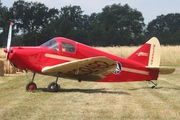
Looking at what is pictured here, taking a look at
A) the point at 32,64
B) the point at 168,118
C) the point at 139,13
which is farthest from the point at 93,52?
the point at 139,13

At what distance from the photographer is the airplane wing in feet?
36.7

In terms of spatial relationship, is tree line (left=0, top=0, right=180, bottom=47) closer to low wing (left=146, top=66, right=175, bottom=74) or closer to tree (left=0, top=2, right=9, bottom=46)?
tree (left=0, top=2, right=9, bottom=46)

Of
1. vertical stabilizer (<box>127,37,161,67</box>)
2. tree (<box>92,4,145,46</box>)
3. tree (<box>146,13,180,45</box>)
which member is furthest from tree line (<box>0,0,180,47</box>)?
vertical stabilizer (<box>127,37,161,67</box>)

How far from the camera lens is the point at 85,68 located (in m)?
11.8

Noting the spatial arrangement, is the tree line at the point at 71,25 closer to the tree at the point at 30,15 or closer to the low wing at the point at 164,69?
the tree at the point at 30,15

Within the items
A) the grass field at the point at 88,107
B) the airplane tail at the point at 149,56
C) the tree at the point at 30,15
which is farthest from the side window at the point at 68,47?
the tree at the point at 30,15

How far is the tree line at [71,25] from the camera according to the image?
188ft

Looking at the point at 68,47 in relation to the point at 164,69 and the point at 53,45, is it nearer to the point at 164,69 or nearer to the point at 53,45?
the point at 53,45

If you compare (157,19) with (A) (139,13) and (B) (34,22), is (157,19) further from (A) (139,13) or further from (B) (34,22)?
(B) (34,22)

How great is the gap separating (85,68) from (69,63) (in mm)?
751

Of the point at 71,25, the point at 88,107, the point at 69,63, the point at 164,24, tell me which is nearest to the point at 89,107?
the point at 88,107

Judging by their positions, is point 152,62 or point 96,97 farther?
point 152,62

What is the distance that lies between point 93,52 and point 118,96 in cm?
228

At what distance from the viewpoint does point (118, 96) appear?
10516 millimetres
